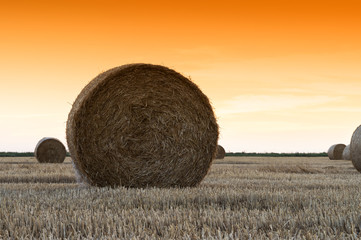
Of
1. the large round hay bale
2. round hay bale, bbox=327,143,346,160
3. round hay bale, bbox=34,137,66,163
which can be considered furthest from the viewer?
round hay bale, bbox=327,143,346,160

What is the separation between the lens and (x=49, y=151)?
2233cm

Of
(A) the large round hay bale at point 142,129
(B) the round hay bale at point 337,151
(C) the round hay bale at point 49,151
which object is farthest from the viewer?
(B) the round hay bale at point 337,151

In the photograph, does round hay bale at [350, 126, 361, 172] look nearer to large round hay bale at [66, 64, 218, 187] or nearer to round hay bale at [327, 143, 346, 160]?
large round hay bale at [66, 64, 218, 187]

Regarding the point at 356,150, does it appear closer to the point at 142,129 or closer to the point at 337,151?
the point at 142,129

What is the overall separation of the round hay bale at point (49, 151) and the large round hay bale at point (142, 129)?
14.3 m

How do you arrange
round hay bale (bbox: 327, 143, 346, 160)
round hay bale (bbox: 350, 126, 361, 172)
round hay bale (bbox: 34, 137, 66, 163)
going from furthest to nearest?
1. round hay bale (bbox: 327, 143, 346, 160)
2. round hay bale (bbox: 34, 137, 66, 163)
3. round hay bale (bbox: 350, 126, 361, 172)

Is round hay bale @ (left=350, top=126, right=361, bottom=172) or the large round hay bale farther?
round hay bale @ (left=350, top=126, right=361, bottom=172)

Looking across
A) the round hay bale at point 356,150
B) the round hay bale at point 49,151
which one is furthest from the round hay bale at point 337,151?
the round hay bale at point 49,151

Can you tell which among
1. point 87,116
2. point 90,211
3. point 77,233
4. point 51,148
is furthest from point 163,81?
point 51,148

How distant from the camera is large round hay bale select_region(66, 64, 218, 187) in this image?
27.0ft

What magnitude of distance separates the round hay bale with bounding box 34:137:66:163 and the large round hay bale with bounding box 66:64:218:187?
1430 centimetres

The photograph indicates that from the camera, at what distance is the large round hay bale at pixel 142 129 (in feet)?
27.0

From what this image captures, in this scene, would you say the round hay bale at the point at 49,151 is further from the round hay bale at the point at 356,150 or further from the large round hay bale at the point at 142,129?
the large round hay bale at the point at 142,129

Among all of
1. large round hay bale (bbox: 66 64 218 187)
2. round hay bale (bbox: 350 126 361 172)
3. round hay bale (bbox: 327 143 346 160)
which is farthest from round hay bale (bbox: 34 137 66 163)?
round hay bale (bbox: 327 143 346 160)
